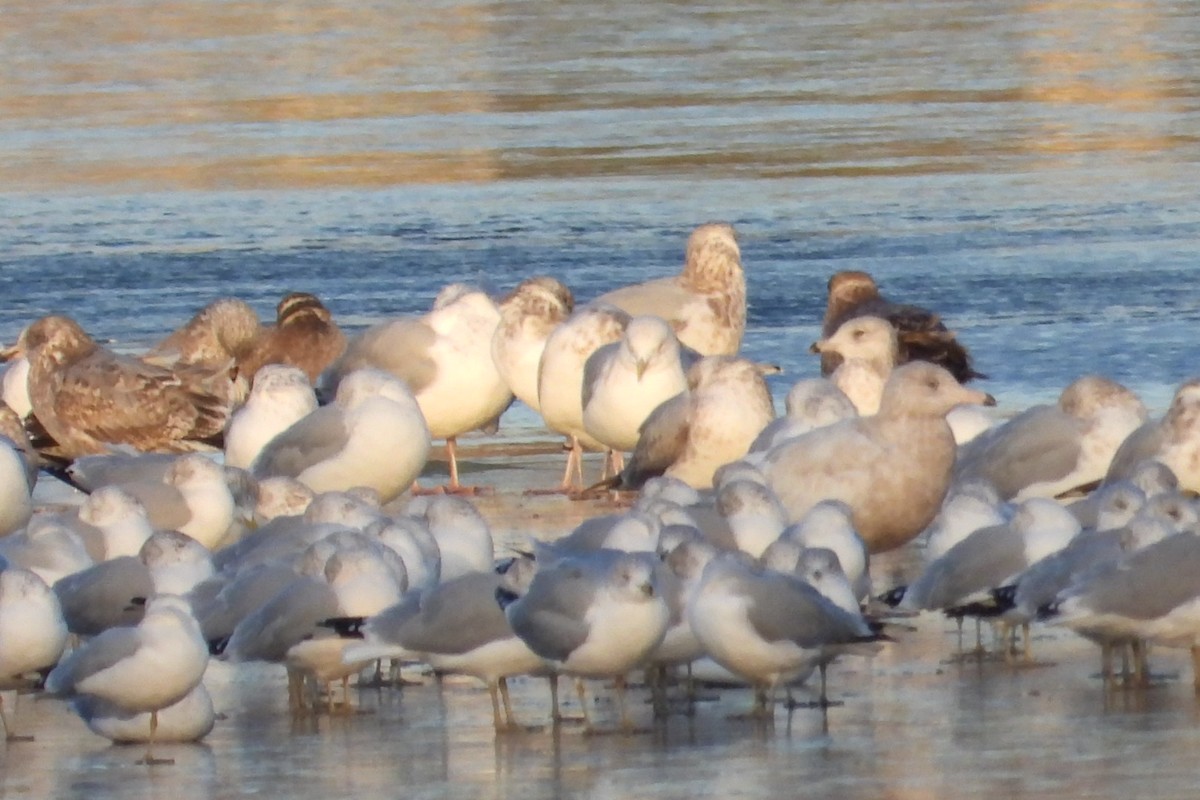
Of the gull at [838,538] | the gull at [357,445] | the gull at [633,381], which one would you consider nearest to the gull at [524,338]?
the gull at [633,381]

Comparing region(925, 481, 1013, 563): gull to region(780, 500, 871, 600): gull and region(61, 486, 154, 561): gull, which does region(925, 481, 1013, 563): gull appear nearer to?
region(780, 500, 871, 600): gull

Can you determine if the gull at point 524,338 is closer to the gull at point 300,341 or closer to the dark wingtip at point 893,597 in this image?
the gull at point 300,341

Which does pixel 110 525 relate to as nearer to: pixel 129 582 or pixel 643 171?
pixel 129 582

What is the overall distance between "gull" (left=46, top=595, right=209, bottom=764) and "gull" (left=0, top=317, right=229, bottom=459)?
6023 millimetres

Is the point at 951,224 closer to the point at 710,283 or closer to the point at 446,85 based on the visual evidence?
the point at 710,283

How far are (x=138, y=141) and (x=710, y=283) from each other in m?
13.3

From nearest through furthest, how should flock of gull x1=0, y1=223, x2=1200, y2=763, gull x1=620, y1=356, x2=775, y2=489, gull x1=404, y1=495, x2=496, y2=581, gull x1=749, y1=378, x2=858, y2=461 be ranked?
flock of gull x1=0, y1=223, x2=1200, y2=763, gull x1=404, y1=495, x2=496, y2=581, gull x1=749, y1=378, x2=858, y2=461, gull x1=620, y1=356, x2=775, y2=489

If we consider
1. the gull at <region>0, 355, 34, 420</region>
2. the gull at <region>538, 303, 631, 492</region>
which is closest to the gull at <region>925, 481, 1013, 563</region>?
the gull at <region>538, 303, 631, 492</region>

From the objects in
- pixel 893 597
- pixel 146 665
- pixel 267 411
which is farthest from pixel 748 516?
pixel 267 411

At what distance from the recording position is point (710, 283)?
15.1 meters

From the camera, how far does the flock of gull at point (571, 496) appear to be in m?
8.28

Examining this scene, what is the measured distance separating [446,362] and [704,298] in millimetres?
1648

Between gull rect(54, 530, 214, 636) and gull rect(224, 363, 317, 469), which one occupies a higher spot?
gull rect(224, 363, 317, 469)

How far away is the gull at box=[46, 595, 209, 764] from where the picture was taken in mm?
8023
